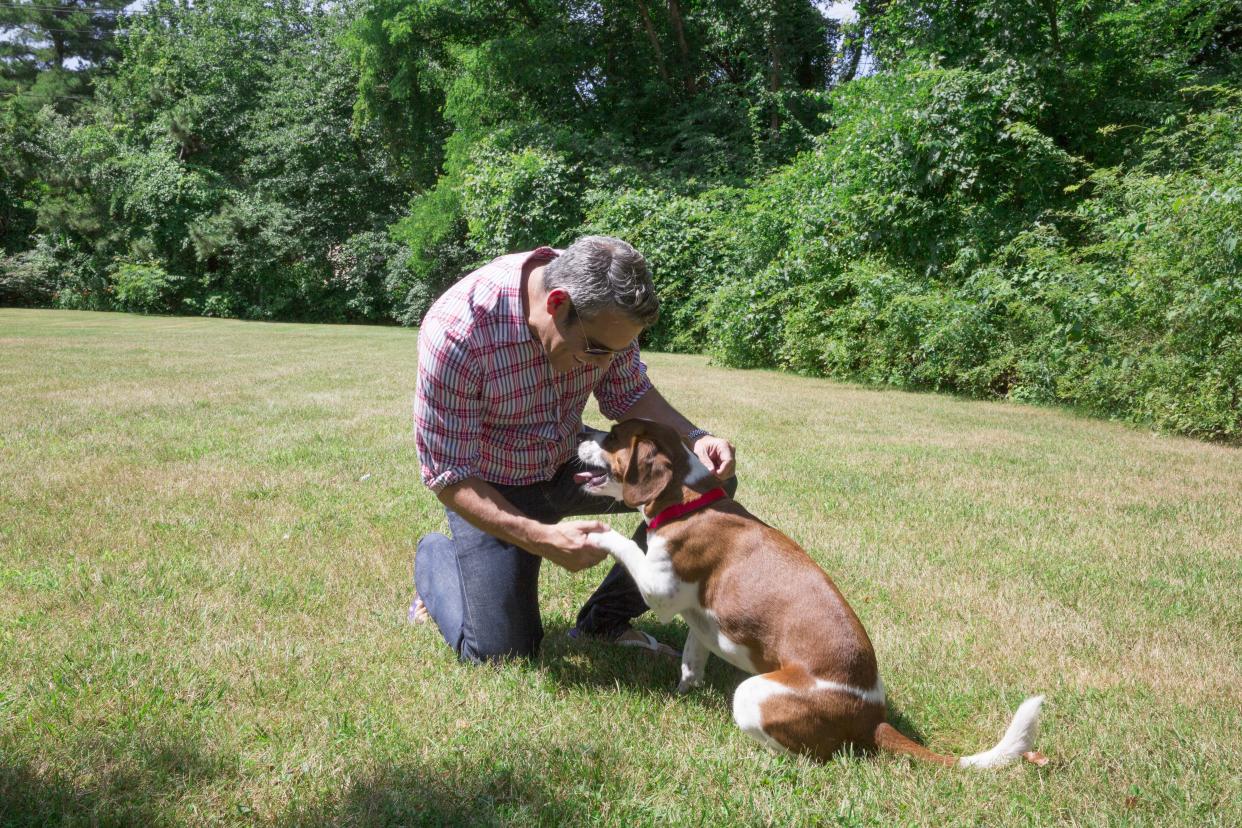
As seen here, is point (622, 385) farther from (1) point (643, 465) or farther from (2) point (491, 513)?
(2) point (491, 513)

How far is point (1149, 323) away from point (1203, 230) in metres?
1.22

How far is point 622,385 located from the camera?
12.4 feet

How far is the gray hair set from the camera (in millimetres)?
2891

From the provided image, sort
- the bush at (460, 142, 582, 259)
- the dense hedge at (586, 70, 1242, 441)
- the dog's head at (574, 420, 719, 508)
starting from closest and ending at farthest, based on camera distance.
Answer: the dog's head at (574, 420, 719, 508) < the dense hedge at (586, 70, 1242, 441) < the bush at (460, 142, 582, 259)

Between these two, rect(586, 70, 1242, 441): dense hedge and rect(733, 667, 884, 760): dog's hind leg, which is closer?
rect(733, 667, 884, 760): dog's hind leg

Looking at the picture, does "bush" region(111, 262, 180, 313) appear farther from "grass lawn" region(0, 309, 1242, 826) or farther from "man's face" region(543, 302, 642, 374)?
"man's face" region(543, 302, 642, 374)

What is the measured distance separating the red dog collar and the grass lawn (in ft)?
2.19

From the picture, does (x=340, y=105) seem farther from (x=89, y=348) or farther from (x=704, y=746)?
(x=704, y=746)

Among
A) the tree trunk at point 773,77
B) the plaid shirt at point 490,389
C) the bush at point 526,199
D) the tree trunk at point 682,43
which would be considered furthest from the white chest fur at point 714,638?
the tree trunk at point 682,43

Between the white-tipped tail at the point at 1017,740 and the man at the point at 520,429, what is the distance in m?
1.36

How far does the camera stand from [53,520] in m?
4.77

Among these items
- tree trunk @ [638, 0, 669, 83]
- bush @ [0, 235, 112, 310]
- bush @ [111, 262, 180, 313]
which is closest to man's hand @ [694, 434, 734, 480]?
tree trunk @ [638, 0, 669, 83]

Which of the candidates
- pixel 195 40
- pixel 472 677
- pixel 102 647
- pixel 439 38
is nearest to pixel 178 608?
pixel 102 647

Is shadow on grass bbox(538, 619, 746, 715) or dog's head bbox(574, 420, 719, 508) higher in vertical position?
dog's head bbox(574, 420, 719, 508)
